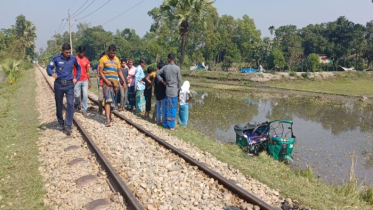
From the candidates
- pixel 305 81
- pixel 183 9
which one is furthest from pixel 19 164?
pixel 305 81

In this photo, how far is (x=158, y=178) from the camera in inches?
199

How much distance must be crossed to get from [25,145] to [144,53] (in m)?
60.9

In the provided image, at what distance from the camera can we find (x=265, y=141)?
8516mm

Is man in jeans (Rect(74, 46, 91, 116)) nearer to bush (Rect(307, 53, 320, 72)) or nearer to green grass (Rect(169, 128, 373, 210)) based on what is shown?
green grass (Rect(169, 128, 373, 210))

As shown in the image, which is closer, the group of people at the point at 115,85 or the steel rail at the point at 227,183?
the steel rail at the point at 227,183

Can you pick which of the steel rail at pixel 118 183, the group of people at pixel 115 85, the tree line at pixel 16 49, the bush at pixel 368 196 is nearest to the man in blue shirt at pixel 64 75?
the group of people at pixel 115 85

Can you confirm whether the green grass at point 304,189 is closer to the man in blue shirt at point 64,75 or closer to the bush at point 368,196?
the bush at point 368,196

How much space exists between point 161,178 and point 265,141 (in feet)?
14.2

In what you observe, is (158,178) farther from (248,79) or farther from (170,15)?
(248,79)

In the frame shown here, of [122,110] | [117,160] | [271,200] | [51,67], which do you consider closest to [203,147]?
[117,160]

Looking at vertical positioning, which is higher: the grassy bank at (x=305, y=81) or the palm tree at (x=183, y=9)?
the palm tree at (x=183, y=9)

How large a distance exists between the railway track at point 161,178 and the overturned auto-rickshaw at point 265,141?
2.90 meters

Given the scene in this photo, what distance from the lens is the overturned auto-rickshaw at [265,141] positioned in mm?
8109

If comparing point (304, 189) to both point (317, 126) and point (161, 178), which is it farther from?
point (317, 126)
